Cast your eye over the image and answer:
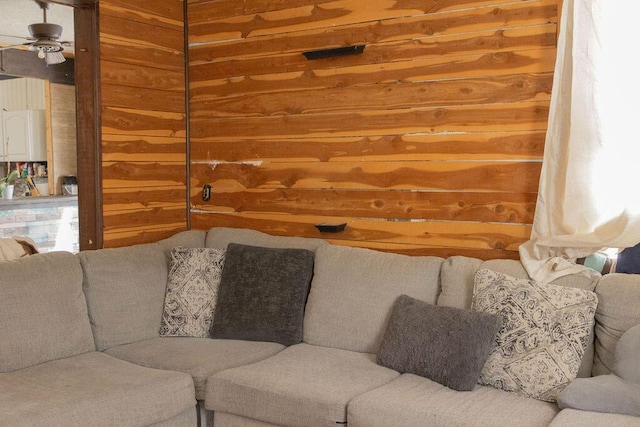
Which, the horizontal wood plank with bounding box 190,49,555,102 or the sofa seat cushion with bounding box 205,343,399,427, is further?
the horizontal wood plank with bounding box 190,49,555,102

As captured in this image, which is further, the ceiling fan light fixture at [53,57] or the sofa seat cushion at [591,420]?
the ceiling fan light fixture at [53,57]

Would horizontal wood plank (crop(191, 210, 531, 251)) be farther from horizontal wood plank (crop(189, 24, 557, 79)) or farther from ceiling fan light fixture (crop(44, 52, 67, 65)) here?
ceiling fan light fixture (crop(44, 52, 67, 65))

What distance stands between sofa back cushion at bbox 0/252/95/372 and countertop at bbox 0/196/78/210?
148 inches

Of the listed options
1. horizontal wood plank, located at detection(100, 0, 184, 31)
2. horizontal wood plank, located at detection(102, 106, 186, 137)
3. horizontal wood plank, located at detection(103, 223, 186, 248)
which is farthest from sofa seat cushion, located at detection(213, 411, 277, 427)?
horizontal wood plank, located at detection(100, 0, 184, 31)

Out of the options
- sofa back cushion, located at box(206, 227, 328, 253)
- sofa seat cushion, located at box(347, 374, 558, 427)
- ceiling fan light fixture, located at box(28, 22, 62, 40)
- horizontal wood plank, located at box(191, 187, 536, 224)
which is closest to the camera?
sofa seat cushion, located at box(347, 374, 558, 427)

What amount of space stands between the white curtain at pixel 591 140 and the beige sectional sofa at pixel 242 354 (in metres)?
0.18

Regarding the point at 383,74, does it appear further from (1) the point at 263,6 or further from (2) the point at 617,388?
(2) the point at 617,388

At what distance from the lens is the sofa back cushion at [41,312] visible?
9.64 ft

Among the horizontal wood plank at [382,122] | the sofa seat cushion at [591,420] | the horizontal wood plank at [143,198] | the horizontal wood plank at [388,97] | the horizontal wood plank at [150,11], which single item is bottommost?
the sofa seat cushion at [591,420]

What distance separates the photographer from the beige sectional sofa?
8.26 feet

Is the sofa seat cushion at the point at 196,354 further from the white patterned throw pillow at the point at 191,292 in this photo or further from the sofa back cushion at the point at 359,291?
the sofa back cushion at the point at 359,291

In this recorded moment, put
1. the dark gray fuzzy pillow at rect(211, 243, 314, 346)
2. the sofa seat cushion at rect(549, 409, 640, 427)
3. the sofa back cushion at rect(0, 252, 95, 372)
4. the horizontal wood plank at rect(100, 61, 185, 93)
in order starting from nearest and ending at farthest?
the sofa seat cushion at rect(549, 409, 640, 427) < the sofa back cushion at rect(0, 252, 95, 372) < the dark gray fuzzy pillow at rect(211, 243, 314, 346) < the horizontal wood plank at rect(100, 61, 185, 93)

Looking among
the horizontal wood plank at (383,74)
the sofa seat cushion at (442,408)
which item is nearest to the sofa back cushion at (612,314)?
the sofa seat cushion at (442,408)

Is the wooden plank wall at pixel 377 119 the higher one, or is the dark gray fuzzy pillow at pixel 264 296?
the wooden plank wall at pixel 377 119
